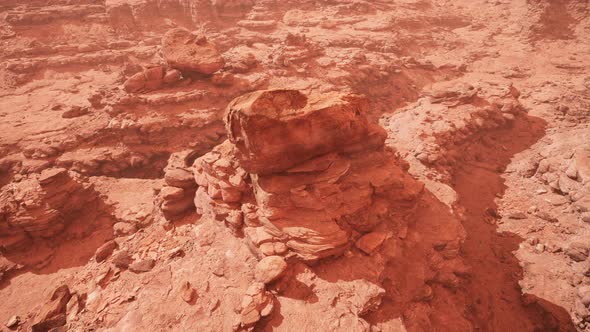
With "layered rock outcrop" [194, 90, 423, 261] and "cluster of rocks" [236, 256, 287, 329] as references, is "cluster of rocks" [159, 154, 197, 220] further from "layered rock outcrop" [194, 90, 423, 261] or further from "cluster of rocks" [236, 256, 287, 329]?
"cluster of rocks" [236, 256, 287, 329]

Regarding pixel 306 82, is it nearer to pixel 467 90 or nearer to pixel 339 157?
pixel 467 90

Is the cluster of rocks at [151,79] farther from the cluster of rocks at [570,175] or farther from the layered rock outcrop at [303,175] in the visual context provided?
the cluster of rocks at [570,175]

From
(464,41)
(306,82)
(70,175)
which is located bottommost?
(70,175)

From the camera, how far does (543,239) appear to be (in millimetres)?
7211

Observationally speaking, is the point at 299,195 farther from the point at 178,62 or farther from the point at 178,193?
the point at 178,62

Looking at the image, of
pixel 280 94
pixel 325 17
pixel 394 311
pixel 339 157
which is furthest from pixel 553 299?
pixel 325 17

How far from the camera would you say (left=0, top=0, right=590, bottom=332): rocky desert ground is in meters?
4.94

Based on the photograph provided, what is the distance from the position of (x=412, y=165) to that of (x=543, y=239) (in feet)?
12.2

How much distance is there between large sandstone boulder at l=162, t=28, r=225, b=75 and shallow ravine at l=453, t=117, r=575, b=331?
33.9 ft

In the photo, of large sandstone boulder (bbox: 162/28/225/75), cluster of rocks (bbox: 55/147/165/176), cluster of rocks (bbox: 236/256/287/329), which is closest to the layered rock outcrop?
cluster of rocks (bbox: 236/256/287/329)

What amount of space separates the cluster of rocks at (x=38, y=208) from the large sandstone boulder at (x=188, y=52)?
5.74 metres

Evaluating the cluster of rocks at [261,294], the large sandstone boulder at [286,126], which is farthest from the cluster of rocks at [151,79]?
the cluster of rocks at [261,294]

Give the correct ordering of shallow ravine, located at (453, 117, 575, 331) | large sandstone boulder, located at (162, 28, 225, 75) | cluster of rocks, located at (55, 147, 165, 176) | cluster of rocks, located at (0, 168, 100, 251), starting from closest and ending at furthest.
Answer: shallow ravine, located at (453, 117, 575, 331), cluster of rocks, located at (0, 168, 100, 251), cluster of rocks, located at (55, 147, 165, 176), large sandstone boulder, located at (162, 28, 225, 75)

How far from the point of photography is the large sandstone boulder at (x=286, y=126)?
4.64 meters
